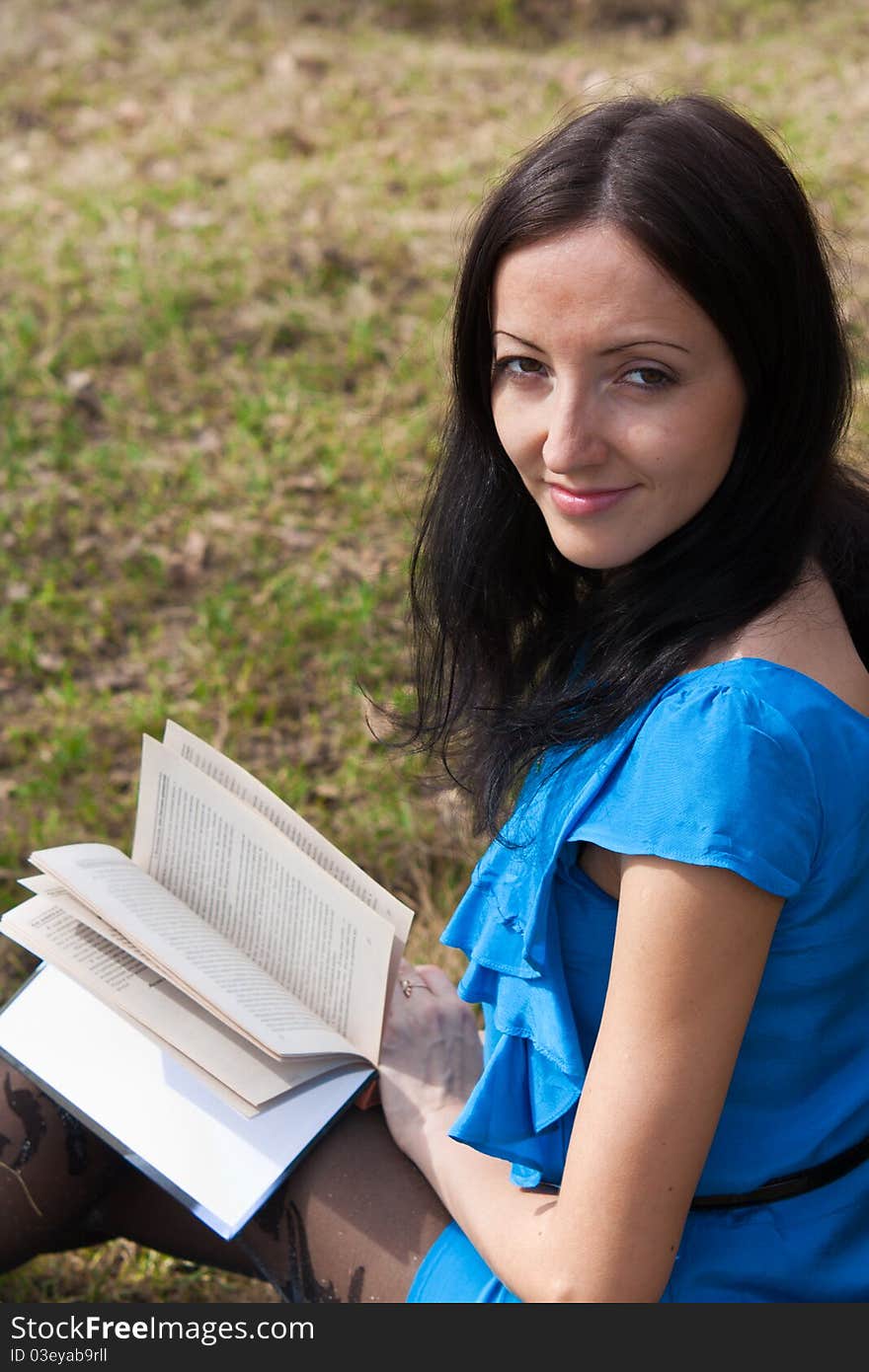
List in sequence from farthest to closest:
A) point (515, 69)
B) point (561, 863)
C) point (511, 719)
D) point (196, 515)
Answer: point (515, 69) < point (196, 515) < point (511, 719) < point (561, 863)

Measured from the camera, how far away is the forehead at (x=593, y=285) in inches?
56.4

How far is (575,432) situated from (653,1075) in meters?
0.65

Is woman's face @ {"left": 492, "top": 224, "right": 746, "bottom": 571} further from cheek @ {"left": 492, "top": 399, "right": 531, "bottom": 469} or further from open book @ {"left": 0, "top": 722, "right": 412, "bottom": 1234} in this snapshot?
open book @ {"left": 0, "top": 722, "right": 412, "bottom": 1234}

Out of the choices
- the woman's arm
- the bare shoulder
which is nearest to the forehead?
the bare shoulder

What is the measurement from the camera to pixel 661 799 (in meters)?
1.35

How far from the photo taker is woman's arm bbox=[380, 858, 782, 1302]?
132cm

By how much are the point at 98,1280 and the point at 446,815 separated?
1198 millimetres

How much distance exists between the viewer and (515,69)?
5.95 meters

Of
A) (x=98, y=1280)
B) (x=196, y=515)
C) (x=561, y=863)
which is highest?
(x=561, y=863)

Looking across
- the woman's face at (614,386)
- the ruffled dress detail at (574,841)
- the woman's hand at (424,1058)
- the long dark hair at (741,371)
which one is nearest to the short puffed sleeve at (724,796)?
the ruffled dress detail at (574,841)

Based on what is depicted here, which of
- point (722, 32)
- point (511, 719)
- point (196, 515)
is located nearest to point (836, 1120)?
point (511, 719)

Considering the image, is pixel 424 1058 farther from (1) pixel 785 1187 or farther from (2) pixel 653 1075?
(2) pixel 653 1075

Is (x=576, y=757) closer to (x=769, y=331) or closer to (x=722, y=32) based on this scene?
(x=769, y=331)

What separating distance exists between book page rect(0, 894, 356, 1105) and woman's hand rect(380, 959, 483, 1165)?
4.1 inches
